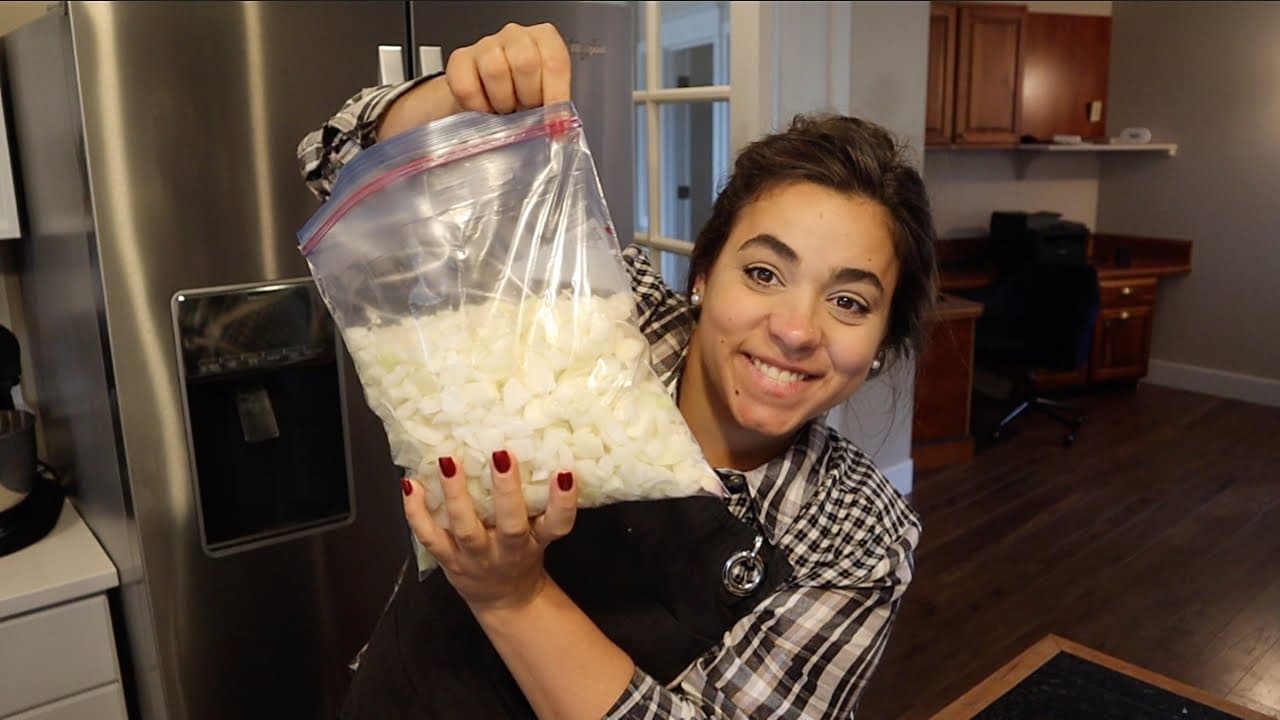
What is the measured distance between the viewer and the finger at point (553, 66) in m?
0.69

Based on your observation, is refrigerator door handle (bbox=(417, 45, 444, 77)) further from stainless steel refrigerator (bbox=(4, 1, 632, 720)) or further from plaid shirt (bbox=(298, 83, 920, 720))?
plaid shirt (bbox=(298, 83, 920, 720))

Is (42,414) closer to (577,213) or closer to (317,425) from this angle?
(317,425)

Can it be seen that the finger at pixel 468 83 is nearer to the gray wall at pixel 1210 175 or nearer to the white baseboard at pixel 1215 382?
the gray wall at pixel 1210 175

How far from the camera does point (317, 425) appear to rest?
1.46 meters

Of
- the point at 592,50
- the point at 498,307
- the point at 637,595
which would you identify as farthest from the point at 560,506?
the point at 592,50

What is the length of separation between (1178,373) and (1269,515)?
76.2 inches

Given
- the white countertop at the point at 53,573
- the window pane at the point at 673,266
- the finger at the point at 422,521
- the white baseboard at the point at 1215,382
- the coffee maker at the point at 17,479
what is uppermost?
the finger at the point at 422,521

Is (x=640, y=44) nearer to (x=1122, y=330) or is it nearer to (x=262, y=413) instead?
(x=262, y=413)

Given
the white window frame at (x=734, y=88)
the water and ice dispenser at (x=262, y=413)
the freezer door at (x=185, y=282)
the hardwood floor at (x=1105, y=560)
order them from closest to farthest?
the freezer door at (x=185, y=282) < the water and ice dispenser at (x=262, y=413) < the white window frame at (x=734, y=88) < the hardwood floor at (x=1105, y=560)

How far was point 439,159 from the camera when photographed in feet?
2.26

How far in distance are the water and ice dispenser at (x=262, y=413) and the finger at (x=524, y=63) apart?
792mm

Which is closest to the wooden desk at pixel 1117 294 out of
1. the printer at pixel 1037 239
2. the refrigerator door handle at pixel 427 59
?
the printer at pixel 1037 239

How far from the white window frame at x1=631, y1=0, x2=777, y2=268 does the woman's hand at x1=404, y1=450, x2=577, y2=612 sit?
1823 mm

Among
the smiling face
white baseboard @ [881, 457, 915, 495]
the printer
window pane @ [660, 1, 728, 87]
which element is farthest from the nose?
the printer
